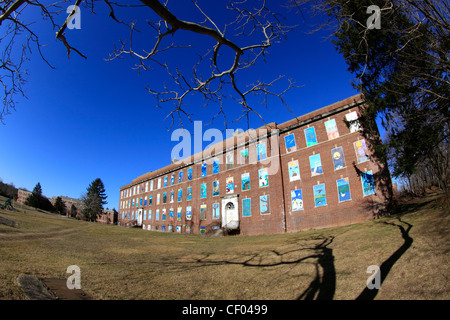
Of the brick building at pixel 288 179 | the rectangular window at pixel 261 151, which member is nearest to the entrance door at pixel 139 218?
the brick building at pixel 288 179

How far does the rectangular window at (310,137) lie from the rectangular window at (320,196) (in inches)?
166

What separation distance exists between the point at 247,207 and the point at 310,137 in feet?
34.3

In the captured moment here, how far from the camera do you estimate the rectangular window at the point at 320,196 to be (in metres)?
20.6

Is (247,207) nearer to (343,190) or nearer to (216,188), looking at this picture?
(216,188)

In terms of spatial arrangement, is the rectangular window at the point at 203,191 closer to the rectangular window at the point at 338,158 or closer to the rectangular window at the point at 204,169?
the rectangular window at the point at 204,169

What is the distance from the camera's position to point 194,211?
33.8 m

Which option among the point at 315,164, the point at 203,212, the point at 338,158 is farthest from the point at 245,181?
the point at 338,158

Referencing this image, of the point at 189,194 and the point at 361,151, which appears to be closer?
the point at 361,151

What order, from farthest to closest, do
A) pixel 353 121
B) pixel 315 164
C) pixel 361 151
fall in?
pixel 315 164 < pixel 361 151 < pixel 353 121

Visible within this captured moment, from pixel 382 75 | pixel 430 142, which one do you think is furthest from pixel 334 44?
pixel 430 142

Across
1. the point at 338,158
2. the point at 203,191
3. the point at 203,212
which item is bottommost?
the point at 203,212

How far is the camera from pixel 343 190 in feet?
64.6

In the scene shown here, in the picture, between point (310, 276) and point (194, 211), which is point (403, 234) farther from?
point (194, 211)

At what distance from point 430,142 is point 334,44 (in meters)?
9.13
